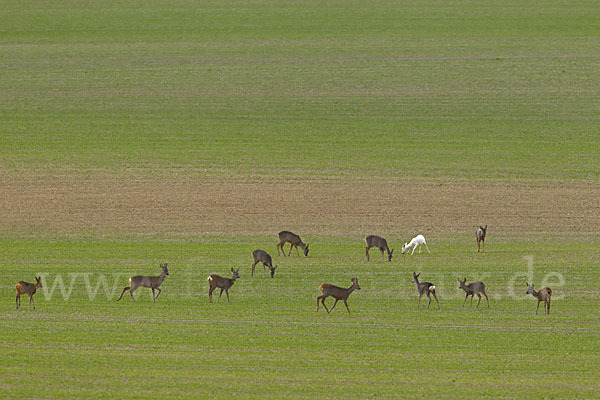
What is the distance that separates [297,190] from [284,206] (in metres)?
2.20

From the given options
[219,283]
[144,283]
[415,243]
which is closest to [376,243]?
[415,243]

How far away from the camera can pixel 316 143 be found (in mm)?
44875

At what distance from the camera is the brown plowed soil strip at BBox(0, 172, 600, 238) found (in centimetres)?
3406

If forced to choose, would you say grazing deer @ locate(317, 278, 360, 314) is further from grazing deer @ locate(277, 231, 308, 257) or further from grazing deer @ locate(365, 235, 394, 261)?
grazing deer @ locate(277, 231, 308, 257)

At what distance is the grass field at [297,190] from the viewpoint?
67.1 feet

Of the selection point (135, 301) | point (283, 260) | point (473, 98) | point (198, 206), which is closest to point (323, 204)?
point (198, 206)

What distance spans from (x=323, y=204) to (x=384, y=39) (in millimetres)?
24792

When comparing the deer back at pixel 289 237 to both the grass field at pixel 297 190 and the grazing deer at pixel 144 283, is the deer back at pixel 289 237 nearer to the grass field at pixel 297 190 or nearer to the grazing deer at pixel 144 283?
the grass field at pixel 297 190

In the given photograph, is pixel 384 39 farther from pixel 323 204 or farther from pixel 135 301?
pixel 135 301

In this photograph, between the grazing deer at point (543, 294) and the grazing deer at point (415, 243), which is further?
the grazing deer at point (415, 243)

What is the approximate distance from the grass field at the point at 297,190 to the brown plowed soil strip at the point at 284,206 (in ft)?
0.47

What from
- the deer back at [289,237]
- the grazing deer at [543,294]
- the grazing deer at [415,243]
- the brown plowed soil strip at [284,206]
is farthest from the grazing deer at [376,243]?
the grazing deer at [543,294]

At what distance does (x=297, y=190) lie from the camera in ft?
126

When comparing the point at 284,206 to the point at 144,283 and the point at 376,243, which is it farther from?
the point at 144,283
